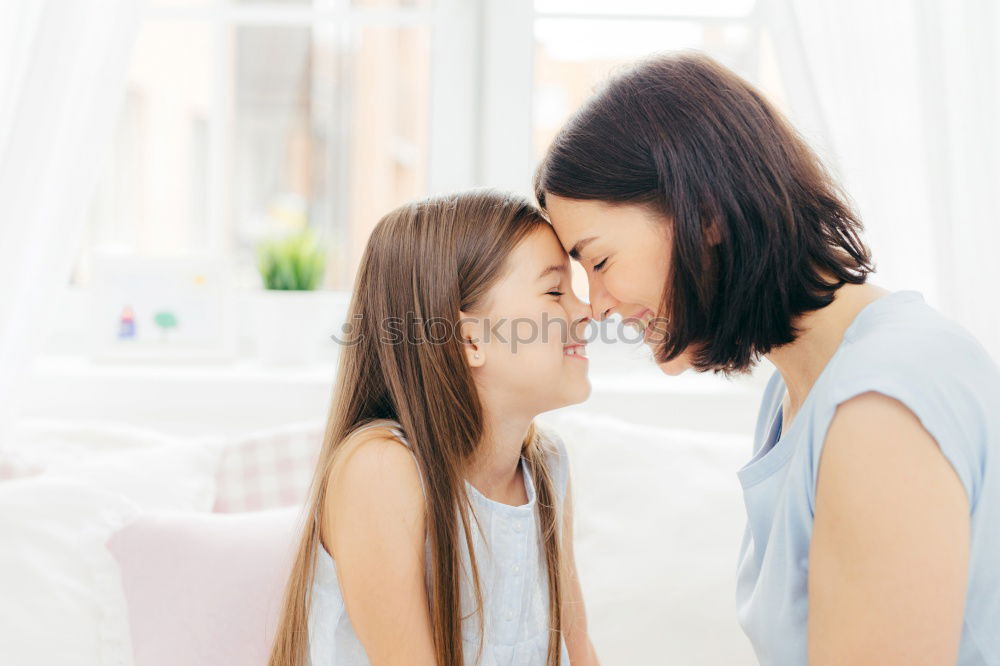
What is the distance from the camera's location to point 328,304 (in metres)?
2.21

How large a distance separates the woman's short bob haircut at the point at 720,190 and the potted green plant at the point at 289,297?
1072mm

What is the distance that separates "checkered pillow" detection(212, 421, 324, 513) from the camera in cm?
157

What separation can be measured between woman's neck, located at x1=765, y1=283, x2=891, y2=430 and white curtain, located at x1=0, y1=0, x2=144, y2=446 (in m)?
1.30

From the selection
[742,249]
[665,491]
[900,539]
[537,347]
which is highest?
[742,249]

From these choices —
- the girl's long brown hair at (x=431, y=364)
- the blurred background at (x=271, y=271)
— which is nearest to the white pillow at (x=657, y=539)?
the blurred background at (x=271, y=271)

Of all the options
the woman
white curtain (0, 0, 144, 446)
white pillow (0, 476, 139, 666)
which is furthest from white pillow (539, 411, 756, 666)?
white curtain (0, 0, 144, 446)

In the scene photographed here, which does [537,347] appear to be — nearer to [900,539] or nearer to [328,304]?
[900,539]

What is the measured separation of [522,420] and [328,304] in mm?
999

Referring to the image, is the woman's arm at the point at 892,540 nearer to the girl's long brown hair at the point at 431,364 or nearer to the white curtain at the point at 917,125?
the girl's long brown hair at the point at 431,364

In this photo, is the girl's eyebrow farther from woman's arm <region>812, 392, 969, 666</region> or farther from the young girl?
woman's arm <region>812, 392, 969, 666</region>

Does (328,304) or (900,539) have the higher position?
(328,304)

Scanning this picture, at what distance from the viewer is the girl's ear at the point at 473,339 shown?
128 centimetres

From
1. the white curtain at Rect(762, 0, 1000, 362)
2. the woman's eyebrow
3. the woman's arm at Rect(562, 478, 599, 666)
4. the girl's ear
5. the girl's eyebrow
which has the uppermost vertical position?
the white curtain at Rect(762, 0, 1000, 362)

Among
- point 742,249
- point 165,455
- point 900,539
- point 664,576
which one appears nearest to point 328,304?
point 165,455
